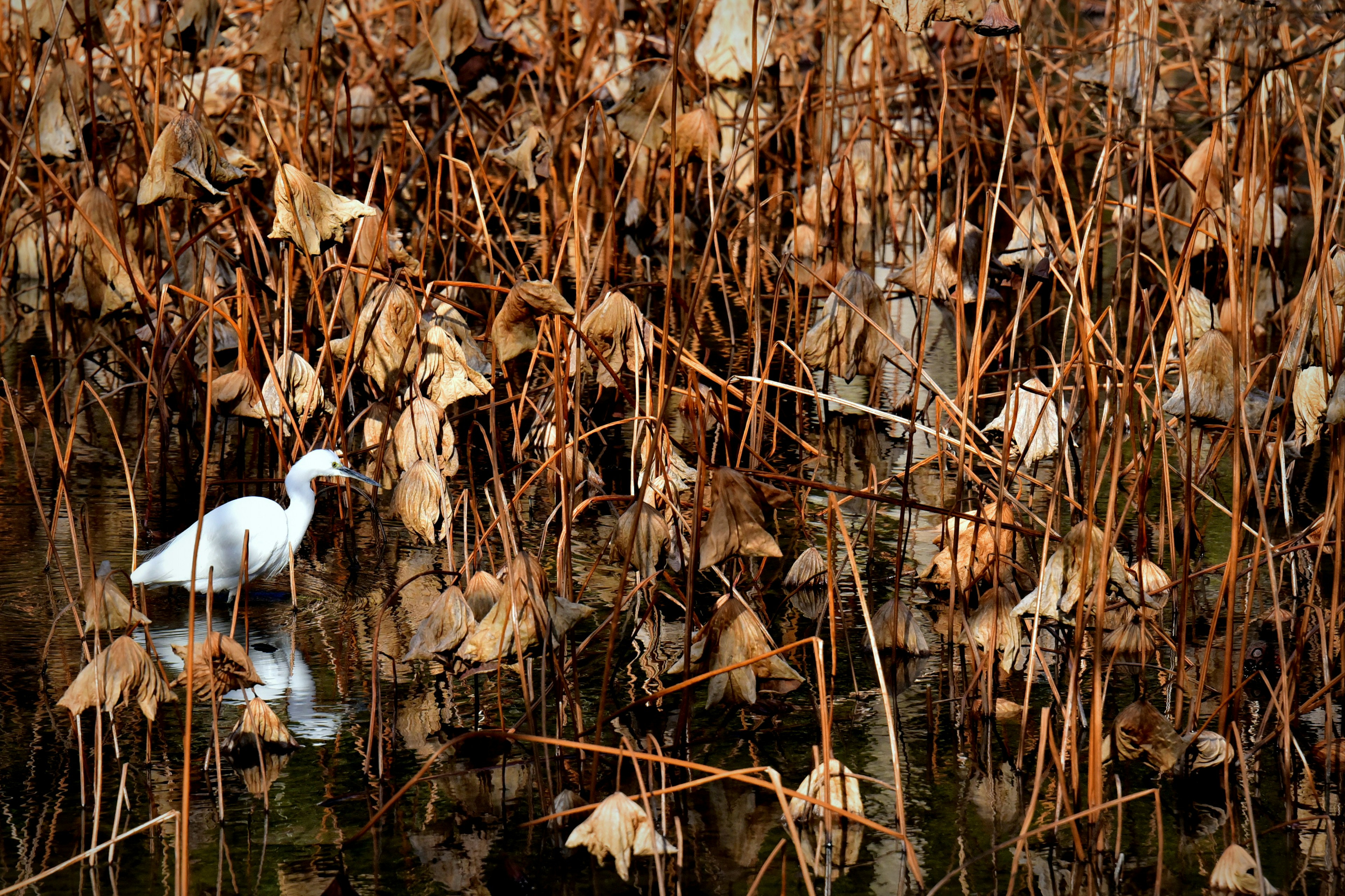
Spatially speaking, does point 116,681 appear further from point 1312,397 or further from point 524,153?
point 524,153

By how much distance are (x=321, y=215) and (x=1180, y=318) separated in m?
1.38

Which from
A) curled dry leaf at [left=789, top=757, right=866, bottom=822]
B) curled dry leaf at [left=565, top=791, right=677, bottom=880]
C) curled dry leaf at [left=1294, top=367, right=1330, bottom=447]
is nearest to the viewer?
curled dry leaf at [left=565, top=791, right=677, bottom=880]

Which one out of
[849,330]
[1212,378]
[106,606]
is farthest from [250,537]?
[1212,378]

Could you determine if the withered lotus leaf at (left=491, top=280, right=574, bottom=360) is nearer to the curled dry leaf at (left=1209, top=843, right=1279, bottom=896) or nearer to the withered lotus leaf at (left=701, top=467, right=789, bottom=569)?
the withered lotus leaf at (left=701, top=467, right=789, bottom=569)

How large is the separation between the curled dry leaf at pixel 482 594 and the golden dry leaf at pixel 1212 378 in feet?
3.37

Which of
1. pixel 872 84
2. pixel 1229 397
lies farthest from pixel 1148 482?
pixel 872 84

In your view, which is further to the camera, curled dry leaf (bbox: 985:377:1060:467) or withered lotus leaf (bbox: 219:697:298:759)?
curled dry leaf (bbox: 985:377:1060:467)

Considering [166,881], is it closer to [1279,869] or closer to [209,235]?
[1279,869]

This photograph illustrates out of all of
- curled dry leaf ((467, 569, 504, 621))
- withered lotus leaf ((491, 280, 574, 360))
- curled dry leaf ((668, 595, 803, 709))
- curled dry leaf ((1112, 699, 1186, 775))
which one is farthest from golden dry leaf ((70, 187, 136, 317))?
curled dry leaf ((1112, 699, 1186, 775))

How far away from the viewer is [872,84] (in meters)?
4.52

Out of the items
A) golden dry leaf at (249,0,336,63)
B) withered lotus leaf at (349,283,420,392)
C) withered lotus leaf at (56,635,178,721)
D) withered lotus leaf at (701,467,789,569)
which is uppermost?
golden dry leaf at (249,0,336,63)

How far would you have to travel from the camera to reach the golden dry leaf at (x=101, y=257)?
3.16 m

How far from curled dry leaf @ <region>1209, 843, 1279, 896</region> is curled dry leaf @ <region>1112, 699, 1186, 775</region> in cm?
23

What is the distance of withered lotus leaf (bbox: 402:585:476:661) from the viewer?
7.00 feet
